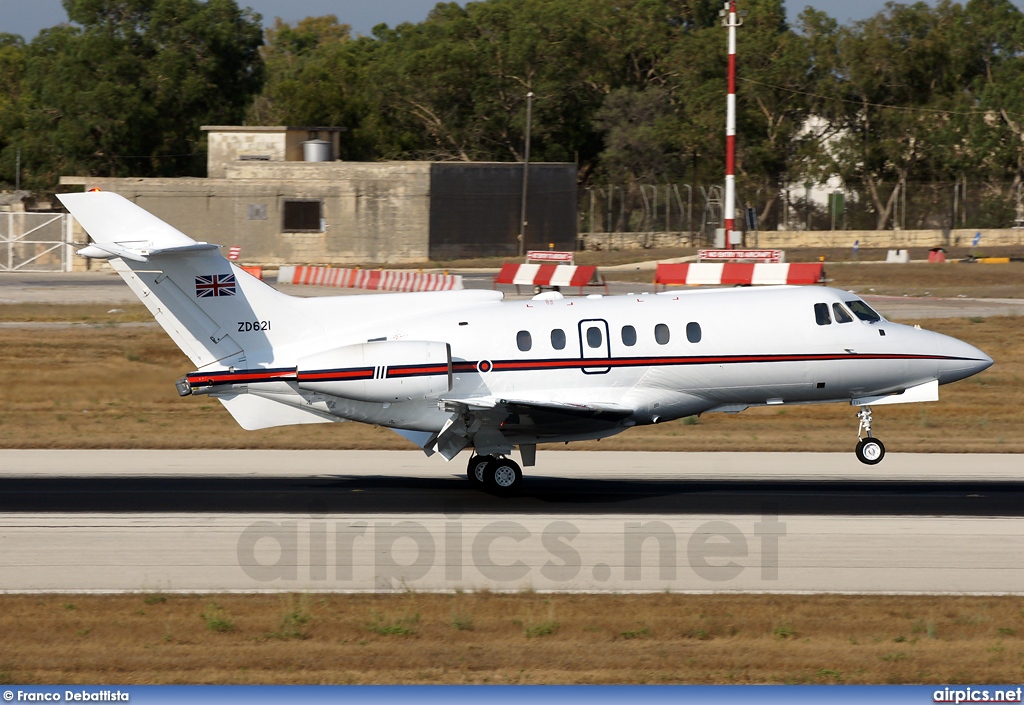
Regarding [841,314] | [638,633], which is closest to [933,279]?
[841,314]

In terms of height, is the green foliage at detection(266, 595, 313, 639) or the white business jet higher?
the white business jet

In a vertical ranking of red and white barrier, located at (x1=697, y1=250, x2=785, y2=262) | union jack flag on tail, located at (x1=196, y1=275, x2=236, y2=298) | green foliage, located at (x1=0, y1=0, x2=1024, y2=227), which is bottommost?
union jack flag on tail, located at (x1=196, y1=275, x2=236, y2=298)

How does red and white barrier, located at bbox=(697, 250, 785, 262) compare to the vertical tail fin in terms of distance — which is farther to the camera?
red and white barrier, located at bbox=(697, 250, 785, 262)

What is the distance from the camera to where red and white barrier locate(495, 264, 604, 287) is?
36.3 metres

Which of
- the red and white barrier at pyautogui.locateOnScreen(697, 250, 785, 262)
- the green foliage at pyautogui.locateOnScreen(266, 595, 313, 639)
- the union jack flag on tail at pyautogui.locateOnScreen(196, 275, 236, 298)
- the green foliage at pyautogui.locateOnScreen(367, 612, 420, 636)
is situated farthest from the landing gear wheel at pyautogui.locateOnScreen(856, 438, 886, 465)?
the red and white barrier at pyautogui.locateOnScreen(697, 250, 785, 262)

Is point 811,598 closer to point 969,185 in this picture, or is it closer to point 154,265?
point 154,265

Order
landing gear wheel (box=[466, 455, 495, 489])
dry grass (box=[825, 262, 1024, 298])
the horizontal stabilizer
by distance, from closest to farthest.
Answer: the horizontal stabilizer < landing gear wheel (box=[466, 455, 495, 489]) < dry grass (box=[825, 262, 1024, 298])

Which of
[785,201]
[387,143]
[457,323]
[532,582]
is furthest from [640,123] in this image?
[532,582]

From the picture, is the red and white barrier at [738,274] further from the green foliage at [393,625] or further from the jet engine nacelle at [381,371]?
the green foliage at [393,625]

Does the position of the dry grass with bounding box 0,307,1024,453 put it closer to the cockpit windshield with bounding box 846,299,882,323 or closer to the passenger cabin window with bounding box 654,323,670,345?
the cockpit windshield with bounding box 846,299,882,323

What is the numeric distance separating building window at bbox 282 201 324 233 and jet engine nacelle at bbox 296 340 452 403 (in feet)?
156

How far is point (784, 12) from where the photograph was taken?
87.1 meters

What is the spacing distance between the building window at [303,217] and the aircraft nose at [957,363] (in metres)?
48.3

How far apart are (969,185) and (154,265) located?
6363cm
